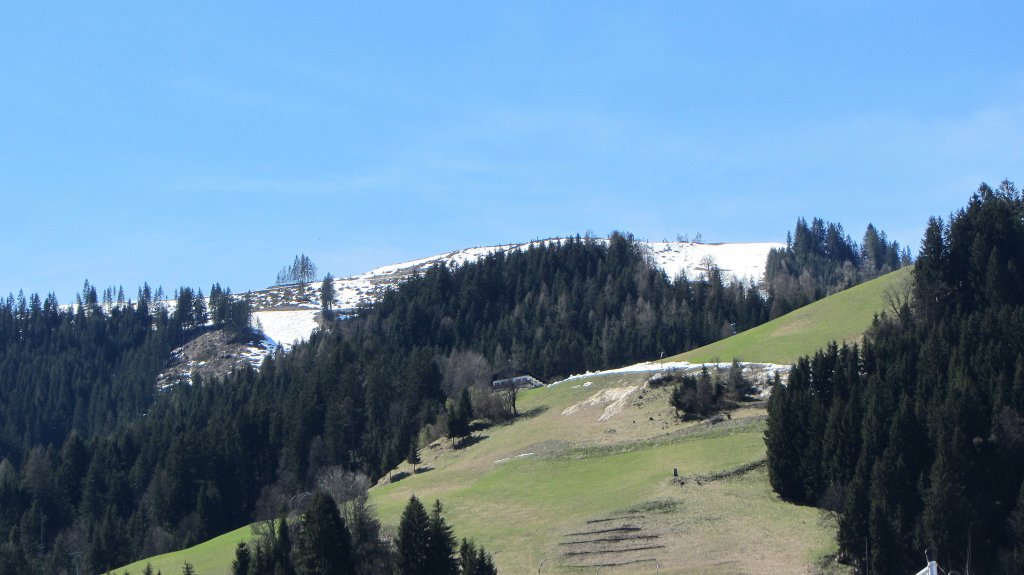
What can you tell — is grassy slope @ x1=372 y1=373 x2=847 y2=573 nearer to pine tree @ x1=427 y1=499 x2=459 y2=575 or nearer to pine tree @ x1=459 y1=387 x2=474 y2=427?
pine tree @ x1=459 y1=387 x2=474 y2=427

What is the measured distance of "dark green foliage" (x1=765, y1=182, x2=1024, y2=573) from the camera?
64625 millimetres

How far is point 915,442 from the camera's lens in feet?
241

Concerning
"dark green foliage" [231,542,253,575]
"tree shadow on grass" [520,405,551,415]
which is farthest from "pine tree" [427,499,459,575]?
"tree shadow on grass" [520,405,551,415]

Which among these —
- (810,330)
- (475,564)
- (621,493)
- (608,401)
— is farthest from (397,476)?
(810,330)

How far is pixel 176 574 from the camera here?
85.3 meters

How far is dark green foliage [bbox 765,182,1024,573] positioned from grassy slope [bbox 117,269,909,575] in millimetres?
3420

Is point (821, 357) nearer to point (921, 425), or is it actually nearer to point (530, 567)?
point (921, 425)

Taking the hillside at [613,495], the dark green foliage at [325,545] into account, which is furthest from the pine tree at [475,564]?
the dark green foliage at [325,545]

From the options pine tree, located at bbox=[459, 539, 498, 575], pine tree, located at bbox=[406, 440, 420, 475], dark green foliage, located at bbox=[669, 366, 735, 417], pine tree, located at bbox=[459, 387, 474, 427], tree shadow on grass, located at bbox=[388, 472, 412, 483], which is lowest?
pine tree, located at bbox=[459, 539, 498, 575]

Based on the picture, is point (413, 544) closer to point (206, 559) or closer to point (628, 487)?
point (628, 487)

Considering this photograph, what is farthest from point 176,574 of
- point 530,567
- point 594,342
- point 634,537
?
point 594,342

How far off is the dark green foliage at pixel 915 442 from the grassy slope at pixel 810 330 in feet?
42.9

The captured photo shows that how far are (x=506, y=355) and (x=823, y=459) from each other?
105m

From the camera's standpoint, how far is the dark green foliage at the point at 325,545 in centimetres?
7194
